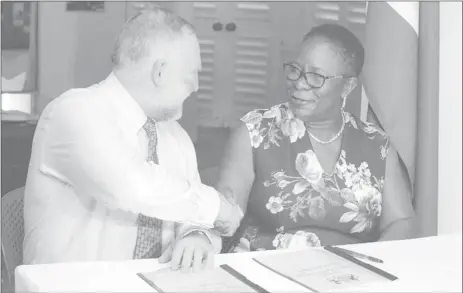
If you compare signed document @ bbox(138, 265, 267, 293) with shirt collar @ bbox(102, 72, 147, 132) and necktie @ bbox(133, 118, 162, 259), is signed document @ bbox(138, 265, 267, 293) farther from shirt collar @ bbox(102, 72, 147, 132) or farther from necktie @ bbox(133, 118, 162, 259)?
shirt collar @ bbox(102, 72, 147, 132)

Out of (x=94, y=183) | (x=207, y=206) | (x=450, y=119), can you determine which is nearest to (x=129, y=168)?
(x=94, y=183)

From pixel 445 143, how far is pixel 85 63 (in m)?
1.13

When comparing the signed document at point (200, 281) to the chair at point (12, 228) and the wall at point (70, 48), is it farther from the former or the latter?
the wall at point (70, 48)

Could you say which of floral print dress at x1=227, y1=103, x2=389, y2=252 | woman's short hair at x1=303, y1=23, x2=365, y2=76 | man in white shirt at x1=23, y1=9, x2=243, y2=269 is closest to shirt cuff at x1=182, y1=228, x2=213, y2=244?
man in white shirt at x1=23, y1=9, x2=243, y2=269

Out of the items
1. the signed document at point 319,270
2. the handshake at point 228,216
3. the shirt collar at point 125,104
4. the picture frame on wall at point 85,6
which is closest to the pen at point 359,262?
the signed document at point 319,270

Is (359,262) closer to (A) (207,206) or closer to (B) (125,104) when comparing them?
(A) (207,206)

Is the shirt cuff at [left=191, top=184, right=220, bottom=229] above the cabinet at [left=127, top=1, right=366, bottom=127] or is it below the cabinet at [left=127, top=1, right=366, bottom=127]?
below

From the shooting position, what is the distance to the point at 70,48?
169cm

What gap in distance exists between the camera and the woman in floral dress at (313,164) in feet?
6.06

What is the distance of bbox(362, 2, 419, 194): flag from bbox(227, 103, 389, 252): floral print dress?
0.10 meters

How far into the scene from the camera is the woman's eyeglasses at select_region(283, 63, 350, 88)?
1.84m

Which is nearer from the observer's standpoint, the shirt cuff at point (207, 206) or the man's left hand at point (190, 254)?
the man's left hand at point (190, 254)

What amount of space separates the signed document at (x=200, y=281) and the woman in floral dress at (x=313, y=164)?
23cm

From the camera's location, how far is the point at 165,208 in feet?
5.62
